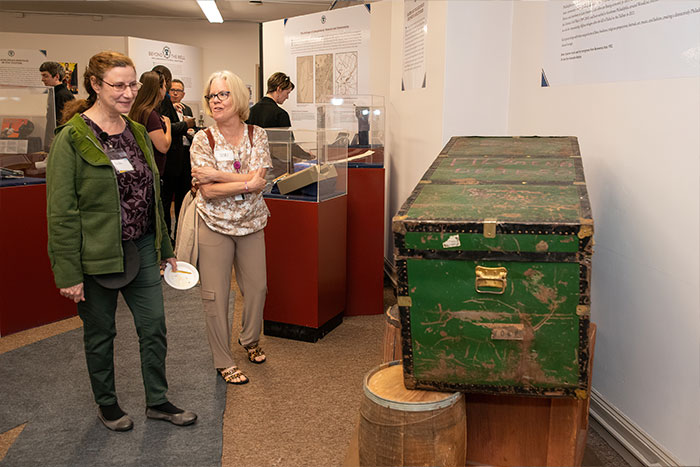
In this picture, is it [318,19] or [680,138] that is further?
[318,19]

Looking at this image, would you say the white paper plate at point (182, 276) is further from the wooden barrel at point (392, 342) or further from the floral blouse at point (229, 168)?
the wooden barrel at point (392, 342)

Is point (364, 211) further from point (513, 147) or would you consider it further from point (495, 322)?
point (495, 322)

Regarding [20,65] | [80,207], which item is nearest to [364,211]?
[80,207]

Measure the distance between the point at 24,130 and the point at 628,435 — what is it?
3949mm

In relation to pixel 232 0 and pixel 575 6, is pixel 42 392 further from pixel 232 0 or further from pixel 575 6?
pixel 232 0

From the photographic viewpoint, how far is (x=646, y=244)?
2.37 meters

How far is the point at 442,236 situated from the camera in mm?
1814

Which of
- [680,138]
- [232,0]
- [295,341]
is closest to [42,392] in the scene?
[295,341]

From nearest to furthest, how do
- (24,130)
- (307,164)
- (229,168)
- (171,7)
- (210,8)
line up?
(229,168)
(307,164)
(24,130)
(210,8)
(171,7)

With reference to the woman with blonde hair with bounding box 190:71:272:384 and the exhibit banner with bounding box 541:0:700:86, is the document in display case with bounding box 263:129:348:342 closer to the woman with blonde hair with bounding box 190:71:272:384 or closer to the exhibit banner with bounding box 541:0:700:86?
the woman with blonde hair with bounding box 190:71:272:384

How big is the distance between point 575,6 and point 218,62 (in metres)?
10.7

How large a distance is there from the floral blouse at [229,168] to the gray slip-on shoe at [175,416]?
86 cm

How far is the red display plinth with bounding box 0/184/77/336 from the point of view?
13.1 feet

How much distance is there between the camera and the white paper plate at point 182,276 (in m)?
2.80
